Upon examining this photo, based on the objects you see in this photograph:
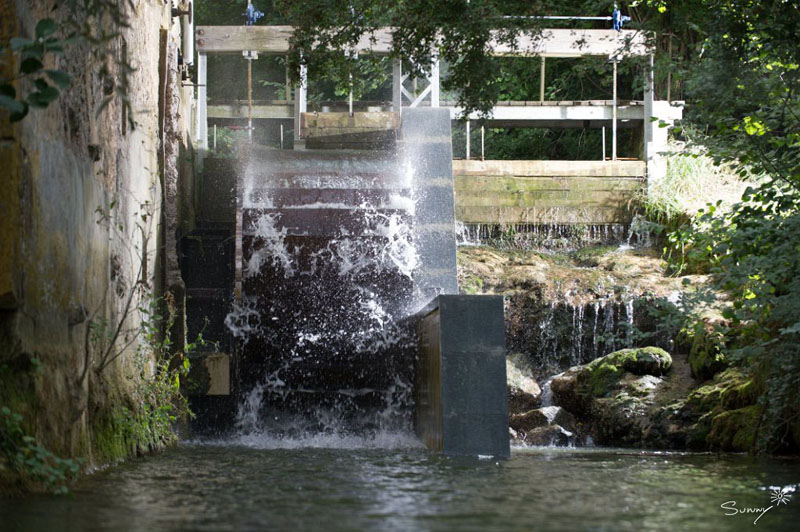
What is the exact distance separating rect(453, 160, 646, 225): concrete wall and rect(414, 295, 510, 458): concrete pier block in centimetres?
672

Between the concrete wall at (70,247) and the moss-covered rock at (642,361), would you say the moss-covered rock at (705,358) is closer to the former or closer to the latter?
the moss-covered rock at (642,361)

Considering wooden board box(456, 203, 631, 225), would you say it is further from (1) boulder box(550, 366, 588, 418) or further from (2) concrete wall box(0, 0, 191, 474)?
(2) concrete wall box(0, 0, 191, 474)

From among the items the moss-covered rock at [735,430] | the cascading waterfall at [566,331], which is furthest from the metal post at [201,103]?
the moss-covered rock at [735,430]

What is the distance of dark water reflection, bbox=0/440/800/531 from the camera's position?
3322 mm

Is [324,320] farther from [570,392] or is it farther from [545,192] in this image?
[545,192]

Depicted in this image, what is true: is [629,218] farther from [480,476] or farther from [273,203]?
[480,476]

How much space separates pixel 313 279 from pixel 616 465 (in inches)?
158

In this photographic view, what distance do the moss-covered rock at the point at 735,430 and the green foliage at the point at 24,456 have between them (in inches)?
221

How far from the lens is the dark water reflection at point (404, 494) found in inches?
131

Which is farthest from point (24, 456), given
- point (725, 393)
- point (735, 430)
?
point (725, 393)

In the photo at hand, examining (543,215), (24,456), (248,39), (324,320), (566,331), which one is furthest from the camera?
(543,215)

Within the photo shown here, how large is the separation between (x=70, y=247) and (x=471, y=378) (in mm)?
2934

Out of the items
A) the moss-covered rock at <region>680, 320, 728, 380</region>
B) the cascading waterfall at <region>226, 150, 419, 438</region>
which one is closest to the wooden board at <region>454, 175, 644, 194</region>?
the cascading waterfall at <region>226, 150, 419, 438</region>

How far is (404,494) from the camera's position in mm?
4141
